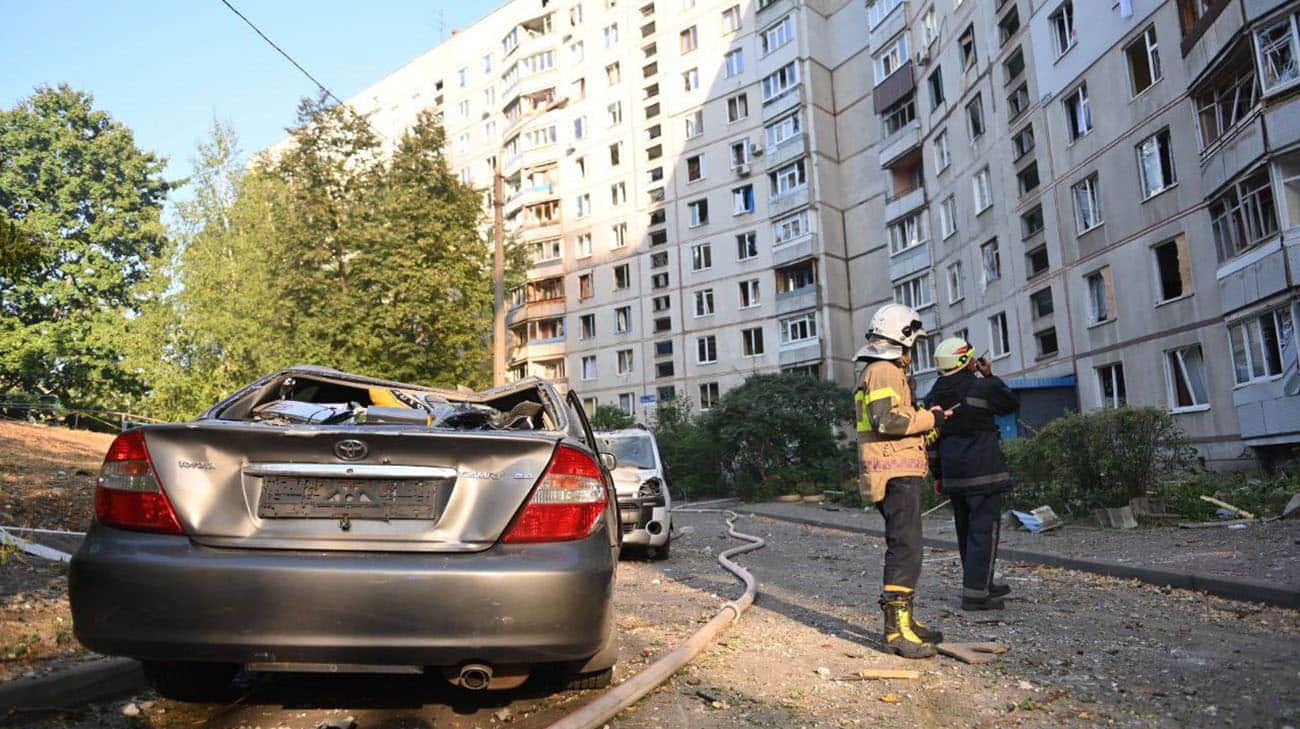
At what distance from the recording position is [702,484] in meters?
30.4

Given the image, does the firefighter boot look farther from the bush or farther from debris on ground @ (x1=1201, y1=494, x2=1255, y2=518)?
the bush

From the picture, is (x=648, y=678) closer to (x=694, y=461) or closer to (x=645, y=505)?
(x=645, y=505)

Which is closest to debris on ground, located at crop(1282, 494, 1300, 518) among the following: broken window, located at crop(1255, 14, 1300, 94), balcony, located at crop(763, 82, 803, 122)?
broken window, located at crop(1255, 14, 1300, 94)

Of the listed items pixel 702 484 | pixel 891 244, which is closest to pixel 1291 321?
pixel 702 484

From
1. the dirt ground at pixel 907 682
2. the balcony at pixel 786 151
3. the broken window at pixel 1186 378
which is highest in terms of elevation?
the balcony at pixel 786 151

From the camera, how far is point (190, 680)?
3.89 m

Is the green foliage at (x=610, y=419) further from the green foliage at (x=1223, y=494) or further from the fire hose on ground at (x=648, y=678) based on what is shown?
the fire hose on ground at (x=648, y=678)

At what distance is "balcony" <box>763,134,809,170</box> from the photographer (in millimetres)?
46750

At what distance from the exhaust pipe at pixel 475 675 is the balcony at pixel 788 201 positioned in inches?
1763

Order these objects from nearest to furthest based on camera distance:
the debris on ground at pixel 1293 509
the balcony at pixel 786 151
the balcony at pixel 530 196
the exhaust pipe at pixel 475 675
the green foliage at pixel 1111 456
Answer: the exhaust pipe at pixel 475 675 < the debris on ground at pixel 1293 509 < the green foliage at pixel 1111 456 < the balcony at pixel 786 151 < the balcony at pixel 530 196

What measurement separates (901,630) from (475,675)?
280 cm

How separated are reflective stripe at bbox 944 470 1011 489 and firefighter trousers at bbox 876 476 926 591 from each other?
4.50 feet

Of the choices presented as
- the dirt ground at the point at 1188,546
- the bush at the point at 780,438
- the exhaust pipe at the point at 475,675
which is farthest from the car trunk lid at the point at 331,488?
the bush at the point at 780,438

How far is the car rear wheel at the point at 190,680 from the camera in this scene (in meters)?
3.81
